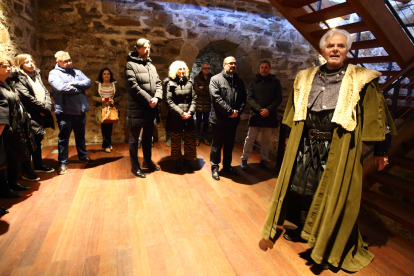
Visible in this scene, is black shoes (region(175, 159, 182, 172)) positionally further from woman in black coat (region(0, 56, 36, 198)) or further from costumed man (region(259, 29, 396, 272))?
costumed man (region(259, 29, 396, 272))

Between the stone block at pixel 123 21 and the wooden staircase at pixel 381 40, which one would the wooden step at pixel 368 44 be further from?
the stone block at pixel 123 21

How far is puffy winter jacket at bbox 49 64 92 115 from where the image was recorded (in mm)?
3129

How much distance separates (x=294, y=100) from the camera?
6.26ft

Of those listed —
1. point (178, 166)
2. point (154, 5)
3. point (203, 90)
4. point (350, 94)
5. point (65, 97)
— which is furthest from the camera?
point (203, 90)

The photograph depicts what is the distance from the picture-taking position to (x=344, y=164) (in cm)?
165

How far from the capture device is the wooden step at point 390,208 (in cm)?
222

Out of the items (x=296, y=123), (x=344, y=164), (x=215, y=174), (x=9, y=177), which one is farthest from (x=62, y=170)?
(x=344, y=164)

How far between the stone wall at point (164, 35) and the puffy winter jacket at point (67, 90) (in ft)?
4.13

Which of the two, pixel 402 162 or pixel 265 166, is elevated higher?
pixel 402 162

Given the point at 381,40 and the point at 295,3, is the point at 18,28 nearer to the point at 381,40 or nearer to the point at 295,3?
the point at 295,3

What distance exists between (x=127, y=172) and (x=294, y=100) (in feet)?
8.06

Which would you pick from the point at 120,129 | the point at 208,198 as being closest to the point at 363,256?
the point at 208,198

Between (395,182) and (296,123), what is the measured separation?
1.48 metres

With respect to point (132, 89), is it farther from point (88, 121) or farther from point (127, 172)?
point (88, 121)
